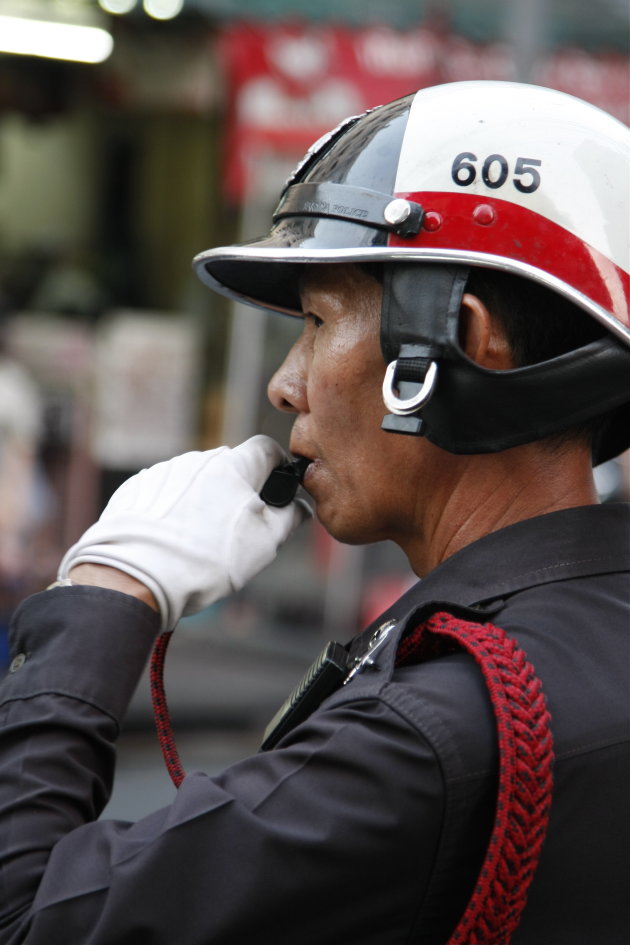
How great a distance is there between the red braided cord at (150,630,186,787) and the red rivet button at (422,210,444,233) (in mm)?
625

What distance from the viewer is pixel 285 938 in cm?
136

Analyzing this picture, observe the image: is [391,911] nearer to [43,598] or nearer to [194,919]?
[194,919]

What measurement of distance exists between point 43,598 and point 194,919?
468mm

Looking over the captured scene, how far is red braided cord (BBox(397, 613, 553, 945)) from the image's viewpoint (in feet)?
4.40

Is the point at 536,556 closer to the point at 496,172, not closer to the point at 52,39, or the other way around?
the point at 496,172

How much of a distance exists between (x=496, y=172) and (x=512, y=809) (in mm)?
755

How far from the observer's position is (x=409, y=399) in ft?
5.26

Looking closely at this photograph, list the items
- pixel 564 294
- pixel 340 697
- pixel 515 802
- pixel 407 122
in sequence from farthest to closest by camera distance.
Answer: pixel 407 122, pixel 564 294, pixel 340 697, pixel 515 802

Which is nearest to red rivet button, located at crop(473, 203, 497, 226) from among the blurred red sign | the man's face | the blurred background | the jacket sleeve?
the man's face

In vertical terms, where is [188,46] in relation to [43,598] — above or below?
above

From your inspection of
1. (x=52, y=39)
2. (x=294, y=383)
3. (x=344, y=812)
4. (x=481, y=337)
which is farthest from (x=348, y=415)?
(x=52, y=39)

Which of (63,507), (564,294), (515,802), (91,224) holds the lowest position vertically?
(63,507)

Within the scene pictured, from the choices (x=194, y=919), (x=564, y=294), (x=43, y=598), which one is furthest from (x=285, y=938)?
(x=564, y=294)

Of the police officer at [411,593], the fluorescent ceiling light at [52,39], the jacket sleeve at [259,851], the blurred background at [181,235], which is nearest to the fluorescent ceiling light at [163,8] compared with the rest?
the blurred background at [181,235]
